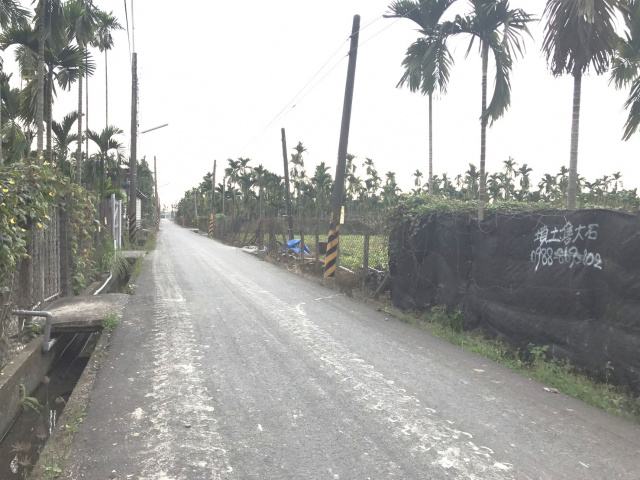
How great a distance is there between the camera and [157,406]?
4.29 m

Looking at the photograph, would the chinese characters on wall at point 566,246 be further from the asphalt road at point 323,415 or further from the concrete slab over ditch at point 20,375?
the concrete slab over ditch at point 20,375

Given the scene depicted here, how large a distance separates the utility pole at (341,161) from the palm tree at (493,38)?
3.82m

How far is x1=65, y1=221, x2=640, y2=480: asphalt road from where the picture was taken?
132 inches

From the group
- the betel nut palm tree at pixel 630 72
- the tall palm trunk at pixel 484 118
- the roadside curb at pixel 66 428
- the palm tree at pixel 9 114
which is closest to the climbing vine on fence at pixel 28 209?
the roadside curb at pixel 66 428

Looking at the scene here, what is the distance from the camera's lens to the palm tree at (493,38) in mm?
9430

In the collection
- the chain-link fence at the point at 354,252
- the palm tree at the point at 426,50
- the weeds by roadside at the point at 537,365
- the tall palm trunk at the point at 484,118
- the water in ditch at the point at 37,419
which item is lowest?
the water in ditch at the point at 37,419

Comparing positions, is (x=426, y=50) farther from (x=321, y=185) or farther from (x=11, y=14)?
(x=321, y=185)

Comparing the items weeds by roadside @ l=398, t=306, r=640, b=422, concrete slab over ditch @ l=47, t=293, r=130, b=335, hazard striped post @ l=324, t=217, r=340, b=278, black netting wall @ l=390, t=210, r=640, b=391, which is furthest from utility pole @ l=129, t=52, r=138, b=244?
weeds by roadside @ l=398, t=306, r=640, b=422

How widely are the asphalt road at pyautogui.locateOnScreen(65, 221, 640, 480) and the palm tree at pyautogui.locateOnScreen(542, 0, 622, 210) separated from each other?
4.90 meters

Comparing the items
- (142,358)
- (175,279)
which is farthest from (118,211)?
(142,358)

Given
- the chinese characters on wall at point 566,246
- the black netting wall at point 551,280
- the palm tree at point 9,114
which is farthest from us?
the palm tree at point 9,114

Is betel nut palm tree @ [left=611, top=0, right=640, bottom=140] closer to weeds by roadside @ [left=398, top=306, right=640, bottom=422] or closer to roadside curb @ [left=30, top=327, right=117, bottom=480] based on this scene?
weeds by roadside @ [left=398, top=306, right=640, bottom=422]

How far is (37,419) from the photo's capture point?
4828mm

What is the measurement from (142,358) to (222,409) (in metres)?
1.94
